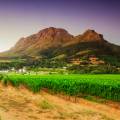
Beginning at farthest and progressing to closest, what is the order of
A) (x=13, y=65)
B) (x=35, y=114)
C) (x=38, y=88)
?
(x=13, y=65) → (x=38, y=88) → (x=35, y=114)

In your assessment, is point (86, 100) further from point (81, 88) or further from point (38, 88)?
point (38, 88)

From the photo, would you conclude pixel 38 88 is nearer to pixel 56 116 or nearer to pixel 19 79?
pixel 19 79

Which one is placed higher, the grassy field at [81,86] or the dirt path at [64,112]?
the grassy field at [81,86]

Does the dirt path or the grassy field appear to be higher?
the grassy field

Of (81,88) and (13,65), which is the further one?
(13,65)

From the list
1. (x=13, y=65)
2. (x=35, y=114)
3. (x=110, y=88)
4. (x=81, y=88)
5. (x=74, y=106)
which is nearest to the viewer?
(x=35, y=114)

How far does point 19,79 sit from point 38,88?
1025 centimetres

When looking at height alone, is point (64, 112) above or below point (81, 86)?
below

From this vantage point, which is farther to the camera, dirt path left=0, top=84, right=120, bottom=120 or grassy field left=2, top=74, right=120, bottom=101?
grassy field left=2, top=74, right=120, bottom=101

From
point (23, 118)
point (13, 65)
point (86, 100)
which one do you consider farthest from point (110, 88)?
point (13, 65)

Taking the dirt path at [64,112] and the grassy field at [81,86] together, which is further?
the grassy field at [81,86]

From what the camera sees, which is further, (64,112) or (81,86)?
(81,86)

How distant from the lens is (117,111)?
2964 cm

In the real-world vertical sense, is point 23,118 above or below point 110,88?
below
